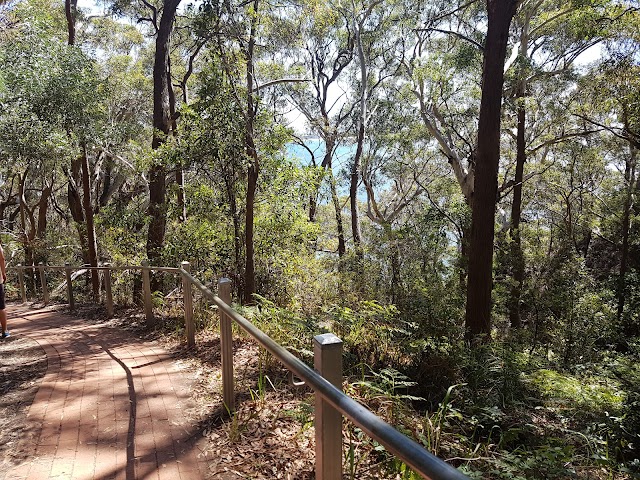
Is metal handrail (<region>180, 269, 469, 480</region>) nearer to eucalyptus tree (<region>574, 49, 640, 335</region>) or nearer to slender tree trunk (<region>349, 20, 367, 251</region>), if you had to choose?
eucalyptus tree (<region>574, 49, 640, 335</region>)

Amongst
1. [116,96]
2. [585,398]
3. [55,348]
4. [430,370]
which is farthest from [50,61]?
[585,398]

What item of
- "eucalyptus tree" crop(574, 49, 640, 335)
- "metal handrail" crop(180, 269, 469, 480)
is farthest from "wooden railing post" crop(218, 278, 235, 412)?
"eucalyptus tree" crop(574, 49, 640, 335)

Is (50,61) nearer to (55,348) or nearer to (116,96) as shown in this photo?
(55,348)

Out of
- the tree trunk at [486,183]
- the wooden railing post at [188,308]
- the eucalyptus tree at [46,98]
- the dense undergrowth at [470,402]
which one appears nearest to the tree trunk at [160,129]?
the eucalyptus tree at [46,98]

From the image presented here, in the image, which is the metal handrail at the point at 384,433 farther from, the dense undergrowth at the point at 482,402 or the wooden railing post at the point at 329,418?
the dense undergrowth at the point at 482,402

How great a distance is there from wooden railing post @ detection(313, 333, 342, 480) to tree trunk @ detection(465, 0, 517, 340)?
22.2ft

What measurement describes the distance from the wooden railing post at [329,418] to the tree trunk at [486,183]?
22.2 feet

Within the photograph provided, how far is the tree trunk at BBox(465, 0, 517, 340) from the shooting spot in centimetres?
822

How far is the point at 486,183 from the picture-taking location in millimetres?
8445

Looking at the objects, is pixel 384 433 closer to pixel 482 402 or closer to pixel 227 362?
pixel 227 362

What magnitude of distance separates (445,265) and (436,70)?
Answer: 863cm

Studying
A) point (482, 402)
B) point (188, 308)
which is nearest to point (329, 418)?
point (482, 402)

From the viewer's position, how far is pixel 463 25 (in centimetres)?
1800

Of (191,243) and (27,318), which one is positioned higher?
(191,243)
